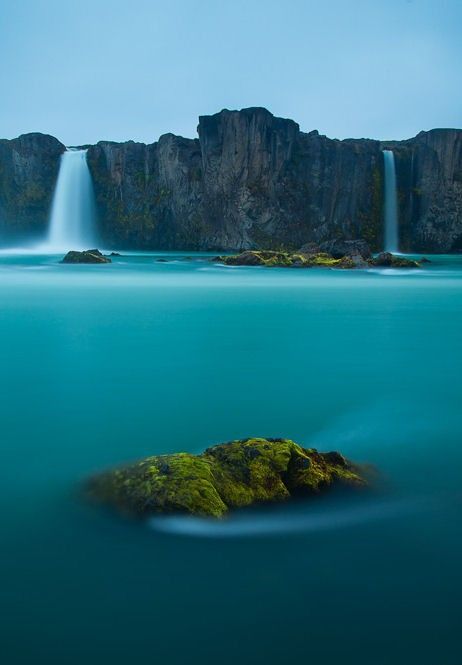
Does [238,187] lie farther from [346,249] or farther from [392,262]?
[392,262]

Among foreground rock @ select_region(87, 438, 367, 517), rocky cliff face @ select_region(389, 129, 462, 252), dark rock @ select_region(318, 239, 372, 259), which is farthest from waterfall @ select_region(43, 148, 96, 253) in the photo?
foreground rock @ select_region(87, 438, 367, 517)

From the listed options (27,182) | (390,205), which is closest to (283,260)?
(390,205)

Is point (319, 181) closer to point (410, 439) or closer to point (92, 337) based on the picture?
point (92, 337)

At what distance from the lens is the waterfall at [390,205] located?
6831cm

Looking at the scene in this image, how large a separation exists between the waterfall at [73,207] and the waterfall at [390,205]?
106 feet

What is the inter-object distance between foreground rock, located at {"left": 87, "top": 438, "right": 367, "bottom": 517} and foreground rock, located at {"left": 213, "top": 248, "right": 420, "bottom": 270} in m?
34.4

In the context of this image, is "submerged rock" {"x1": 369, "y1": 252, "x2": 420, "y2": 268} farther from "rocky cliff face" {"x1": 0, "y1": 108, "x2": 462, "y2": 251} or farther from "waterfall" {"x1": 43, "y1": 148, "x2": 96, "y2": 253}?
"waterfall" {"x1": 43, "y1": 148, "x2": 96, "y2": 253}

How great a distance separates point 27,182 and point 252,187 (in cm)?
2612

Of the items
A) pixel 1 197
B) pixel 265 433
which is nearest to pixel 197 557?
pixel 265 433

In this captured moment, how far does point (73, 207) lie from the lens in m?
69.5

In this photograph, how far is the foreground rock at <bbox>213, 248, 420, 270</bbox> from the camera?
39.8 metres

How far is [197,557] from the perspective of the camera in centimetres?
418

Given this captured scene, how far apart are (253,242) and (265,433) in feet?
196

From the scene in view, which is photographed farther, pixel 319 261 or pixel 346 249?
pixel 346 249
